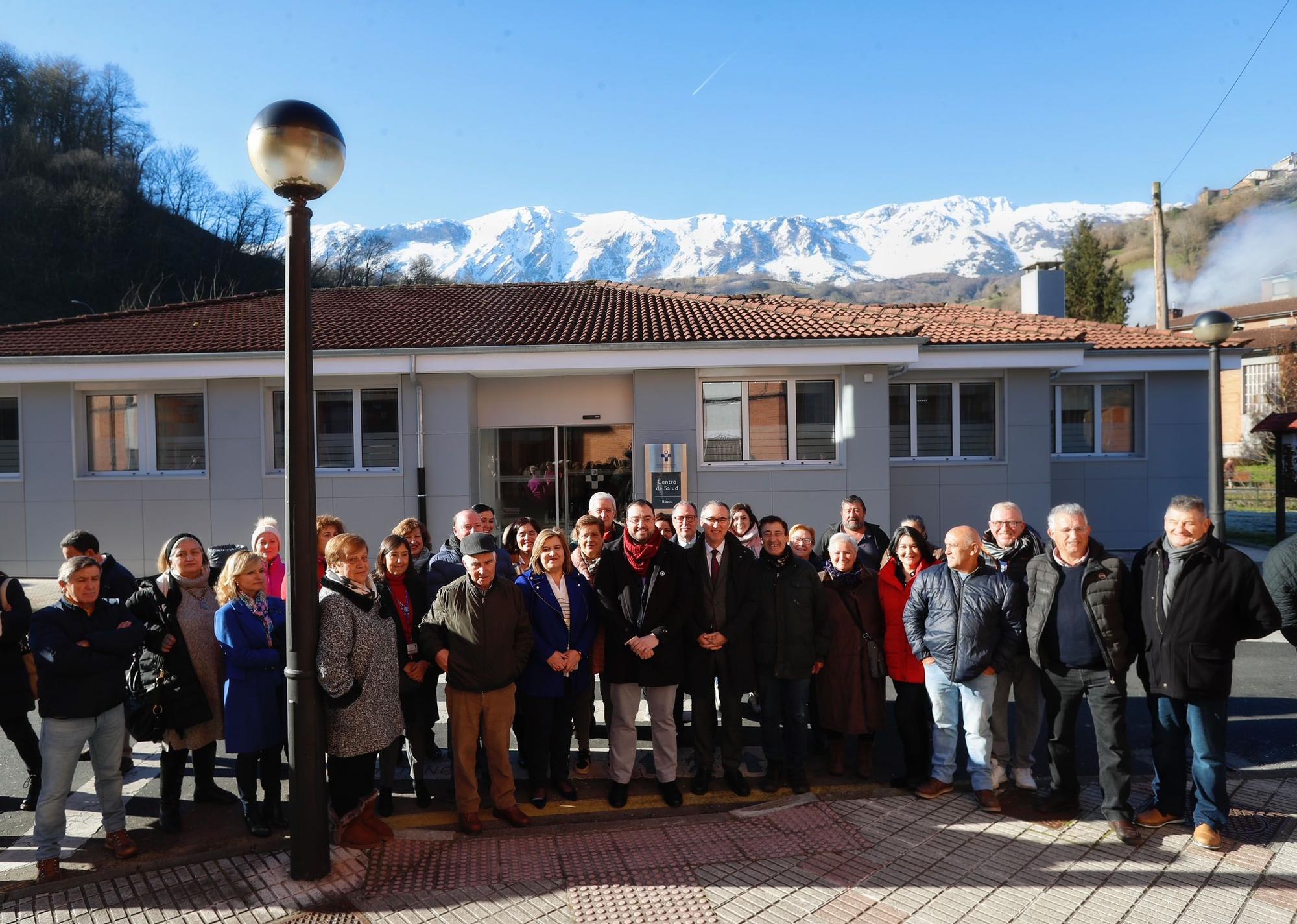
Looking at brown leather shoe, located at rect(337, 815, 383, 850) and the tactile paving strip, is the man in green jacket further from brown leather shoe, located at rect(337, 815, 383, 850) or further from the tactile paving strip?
brown leather shoe, located at rect(337, 815, 383, 850)

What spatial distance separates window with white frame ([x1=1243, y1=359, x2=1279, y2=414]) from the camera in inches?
1689

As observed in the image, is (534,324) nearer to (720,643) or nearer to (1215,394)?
(1215,394)

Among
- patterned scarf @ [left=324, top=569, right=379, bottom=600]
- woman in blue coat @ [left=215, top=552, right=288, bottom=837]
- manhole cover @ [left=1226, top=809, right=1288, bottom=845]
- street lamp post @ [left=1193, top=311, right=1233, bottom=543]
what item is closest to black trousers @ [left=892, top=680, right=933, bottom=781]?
manhole cover @ [left=1226, top=809, right=1288, bottom=845]

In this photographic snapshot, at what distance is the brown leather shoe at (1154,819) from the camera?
4.66 meters

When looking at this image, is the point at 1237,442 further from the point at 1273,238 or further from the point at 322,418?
the point at 1273,238

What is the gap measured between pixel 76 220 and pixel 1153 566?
48332 millimetres

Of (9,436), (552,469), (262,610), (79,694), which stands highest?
(9,436)

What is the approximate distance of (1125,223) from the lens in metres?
92.7

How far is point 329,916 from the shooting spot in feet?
12.7

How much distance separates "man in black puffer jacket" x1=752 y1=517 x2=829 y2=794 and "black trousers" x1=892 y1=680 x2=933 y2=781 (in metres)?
0.56

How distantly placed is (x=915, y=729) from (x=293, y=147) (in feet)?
15.6

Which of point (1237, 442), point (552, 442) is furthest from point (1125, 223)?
point (552, 442)

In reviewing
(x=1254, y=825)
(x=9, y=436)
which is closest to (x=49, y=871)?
(x=1254, y=825)

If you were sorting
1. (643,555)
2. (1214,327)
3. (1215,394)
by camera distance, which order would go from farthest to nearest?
(1215,394)
(1214,327)
(643,555)
